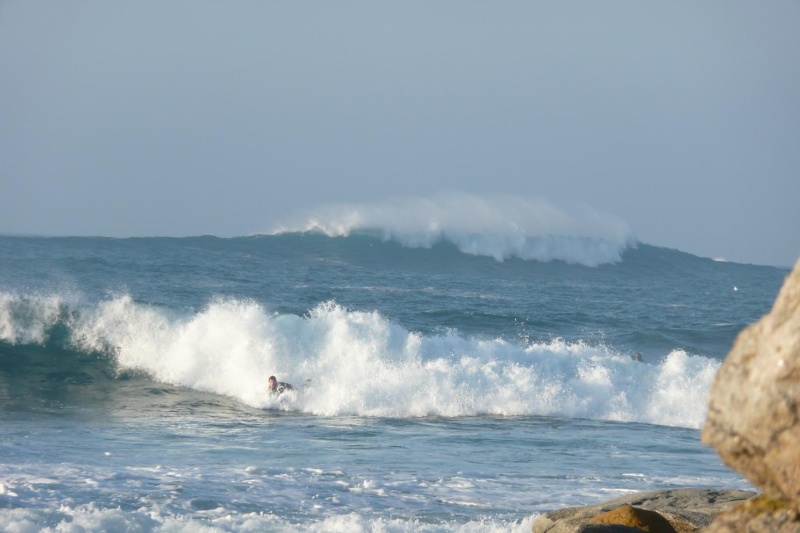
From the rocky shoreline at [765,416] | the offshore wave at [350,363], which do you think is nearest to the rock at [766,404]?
the rocky shoreline at [765,416]

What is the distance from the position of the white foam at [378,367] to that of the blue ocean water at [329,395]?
50 millimetres

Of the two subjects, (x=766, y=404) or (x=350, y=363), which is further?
(x=350, y=363)

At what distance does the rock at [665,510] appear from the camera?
5.72 m

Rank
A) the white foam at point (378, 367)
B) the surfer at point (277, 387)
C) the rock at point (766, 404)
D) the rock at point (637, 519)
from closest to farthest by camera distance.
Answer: the rock at point (766, 404)
the rock at point (637, 519)
the white foam at point (378, 367)
the surfer at point (277, 387)

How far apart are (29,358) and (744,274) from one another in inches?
1822


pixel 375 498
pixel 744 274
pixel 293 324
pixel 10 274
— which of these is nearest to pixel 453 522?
pixel 375 498

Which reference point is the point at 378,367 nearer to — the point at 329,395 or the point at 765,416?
the point at 329,395

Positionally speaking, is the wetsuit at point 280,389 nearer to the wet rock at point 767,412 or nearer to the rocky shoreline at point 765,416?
the rocky shoreline at point 765,416

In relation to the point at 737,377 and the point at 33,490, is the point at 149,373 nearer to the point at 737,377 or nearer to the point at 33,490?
the point at 33,490

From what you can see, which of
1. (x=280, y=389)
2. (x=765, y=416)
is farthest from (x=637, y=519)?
(x=280, y=389)

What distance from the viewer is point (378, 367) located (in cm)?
1622

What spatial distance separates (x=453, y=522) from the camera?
7438 millimetres

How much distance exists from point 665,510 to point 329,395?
936cm

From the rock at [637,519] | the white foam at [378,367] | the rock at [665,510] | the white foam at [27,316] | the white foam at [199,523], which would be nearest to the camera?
the rock at [637,519]
